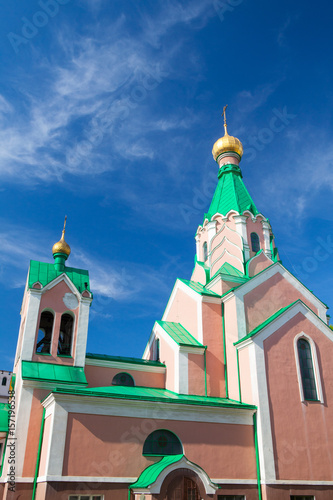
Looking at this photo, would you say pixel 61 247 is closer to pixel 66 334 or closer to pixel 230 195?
pixel 66 334

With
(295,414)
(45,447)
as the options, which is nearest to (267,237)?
(295,414)

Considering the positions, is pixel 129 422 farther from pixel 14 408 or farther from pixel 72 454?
pixel 14 408

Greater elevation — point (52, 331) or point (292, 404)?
point (52, 331)

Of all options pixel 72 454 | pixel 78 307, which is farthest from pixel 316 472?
pixel 78 307

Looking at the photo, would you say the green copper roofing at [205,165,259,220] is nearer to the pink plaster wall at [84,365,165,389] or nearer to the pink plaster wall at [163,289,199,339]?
the pink plaster wall at [163,289,199,339]

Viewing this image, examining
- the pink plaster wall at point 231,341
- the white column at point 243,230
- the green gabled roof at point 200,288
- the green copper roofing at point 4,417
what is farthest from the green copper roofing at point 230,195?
the green copper roofing at point 4,417

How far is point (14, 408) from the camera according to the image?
1288cm

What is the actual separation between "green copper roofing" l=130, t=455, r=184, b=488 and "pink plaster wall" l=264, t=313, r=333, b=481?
11.6ft

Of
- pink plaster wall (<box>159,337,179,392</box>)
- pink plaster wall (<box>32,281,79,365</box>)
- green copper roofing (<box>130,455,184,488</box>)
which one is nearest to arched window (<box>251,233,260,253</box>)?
pink plaster wall (<box>159,337,179,392</box>)

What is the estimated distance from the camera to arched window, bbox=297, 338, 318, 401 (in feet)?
45.1

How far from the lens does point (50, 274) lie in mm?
15273

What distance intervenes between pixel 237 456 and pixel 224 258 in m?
8.31

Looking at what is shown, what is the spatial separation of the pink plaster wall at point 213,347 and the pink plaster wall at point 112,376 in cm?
200

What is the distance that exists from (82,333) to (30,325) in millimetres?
1809
